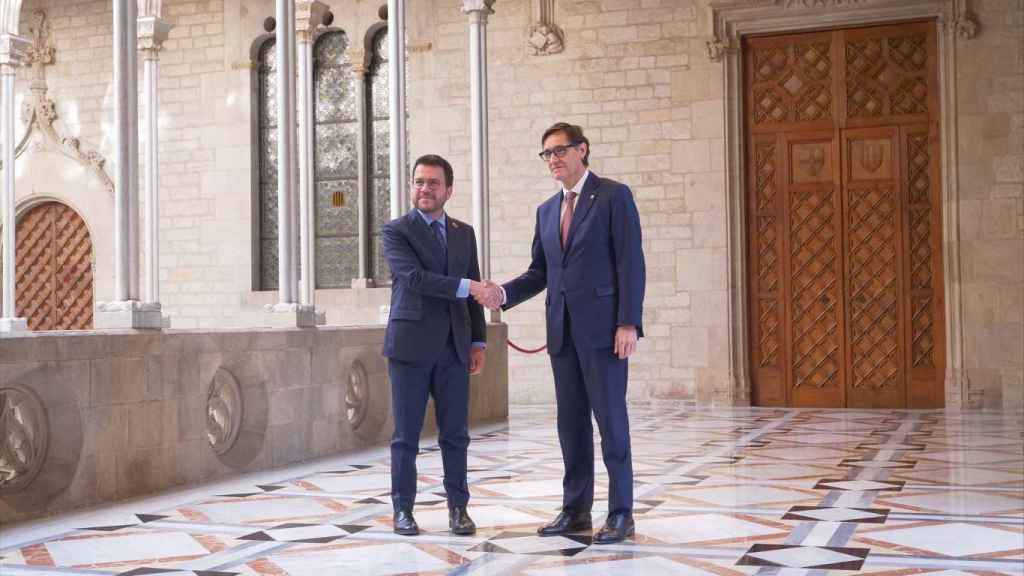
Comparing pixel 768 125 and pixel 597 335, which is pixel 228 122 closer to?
pixel 768 125

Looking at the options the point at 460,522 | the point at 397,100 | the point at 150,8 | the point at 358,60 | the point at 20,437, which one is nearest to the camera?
the point at 460,522

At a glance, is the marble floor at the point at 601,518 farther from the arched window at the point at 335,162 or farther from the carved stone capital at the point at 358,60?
the carved stone capital at the point at 358,60

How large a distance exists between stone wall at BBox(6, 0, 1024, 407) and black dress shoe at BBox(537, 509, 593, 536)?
7313mm

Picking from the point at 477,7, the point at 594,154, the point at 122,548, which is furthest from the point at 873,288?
the point at 122,548

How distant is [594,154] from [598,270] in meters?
7.95

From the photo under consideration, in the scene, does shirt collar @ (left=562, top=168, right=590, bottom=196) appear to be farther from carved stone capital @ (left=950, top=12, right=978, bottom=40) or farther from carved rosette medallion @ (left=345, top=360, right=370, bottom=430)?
carved stone capital @ (left=950, top=12, right=978, bottom=40)

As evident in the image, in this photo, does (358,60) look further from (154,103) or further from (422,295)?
(422,295)

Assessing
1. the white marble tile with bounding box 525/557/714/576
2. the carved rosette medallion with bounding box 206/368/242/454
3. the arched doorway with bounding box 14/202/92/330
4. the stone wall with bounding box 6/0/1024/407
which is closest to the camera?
the white marble tile with bounding box 525/557/714/576

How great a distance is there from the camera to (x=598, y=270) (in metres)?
4.25

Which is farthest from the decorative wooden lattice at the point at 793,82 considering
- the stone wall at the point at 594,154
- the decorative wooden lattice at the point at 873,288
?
the decorative wooden lattice at the point at 873,288

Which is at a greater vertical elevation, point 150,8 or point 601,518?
point 150,8

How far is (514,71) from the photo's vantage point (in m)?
12.4

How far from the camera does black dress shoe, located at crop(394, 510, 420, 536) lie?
4.39 metres

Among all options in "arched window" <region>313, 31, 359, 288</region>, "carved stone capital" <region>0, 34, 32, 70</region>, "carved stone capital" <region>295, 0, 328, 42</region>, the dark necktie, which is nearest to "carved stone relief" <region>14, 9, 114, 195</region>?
"arched window" <region>313, 31, 359, 288</region>
